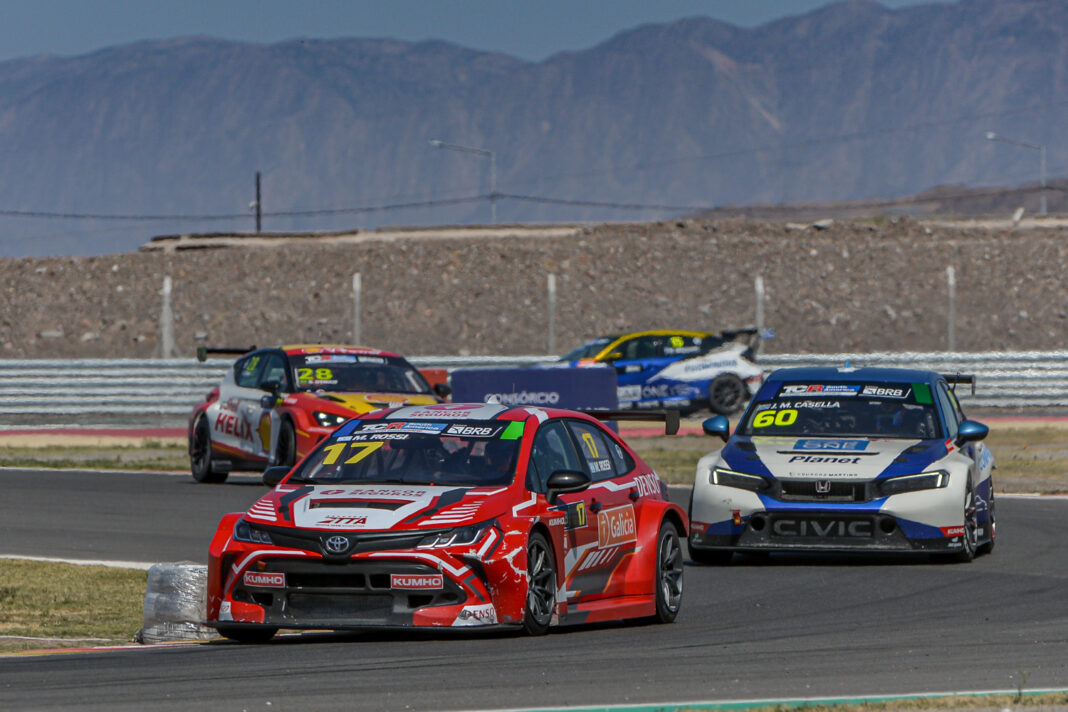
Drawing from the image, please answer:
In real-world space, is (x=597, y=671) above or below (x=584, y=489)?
below

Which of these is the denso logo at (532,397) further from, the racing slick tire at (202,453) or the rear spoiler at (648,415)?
the rear spoiler at (648,415)

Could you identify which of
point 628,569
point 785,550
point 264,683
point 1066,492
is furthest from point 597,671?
point 1066,492

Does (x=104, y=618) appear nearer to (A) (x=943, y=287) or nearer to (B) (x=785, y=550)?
(B) (x=785, y=550)

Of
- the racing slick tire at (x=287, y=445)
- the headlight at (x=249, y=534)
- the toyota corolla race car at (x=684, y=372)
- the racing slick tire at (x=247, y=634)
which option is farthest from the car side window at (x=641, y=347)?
the headlight at (x=249, y=534)

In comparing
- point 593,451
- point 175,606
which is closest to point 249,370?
point 593,451

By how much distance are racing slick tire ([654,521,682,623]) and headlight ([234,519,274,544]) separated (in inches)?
92.4

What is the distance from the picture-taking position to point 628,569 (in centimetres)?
1025

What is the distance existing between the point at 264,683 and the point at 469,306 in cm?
4224

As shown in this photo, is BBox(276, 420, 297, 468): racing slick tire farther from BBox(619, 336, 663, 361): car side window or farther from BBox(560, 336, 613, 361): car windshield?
BBox(619, 336, 663, 361): car side window

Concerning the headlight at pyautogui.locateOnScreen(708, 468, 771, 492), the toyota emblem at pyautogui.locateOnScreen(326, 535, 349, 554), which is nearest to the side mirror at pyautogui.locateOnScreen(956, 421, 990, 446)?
the headlight at pyautogui.locateOnScreen(708, 468, 771, 492)

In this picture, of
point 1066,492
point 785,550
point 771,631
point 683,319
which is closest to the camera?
point 771,631

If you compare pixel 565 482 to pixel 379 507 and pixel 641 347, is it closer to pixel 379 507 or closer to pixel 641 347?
pixel 379 507

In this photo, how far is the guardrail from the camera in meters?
31.5

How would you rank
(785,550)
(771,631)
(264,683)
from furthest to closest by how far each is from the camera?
1. (785,550)
2. (771,631)
3. (264,683)
